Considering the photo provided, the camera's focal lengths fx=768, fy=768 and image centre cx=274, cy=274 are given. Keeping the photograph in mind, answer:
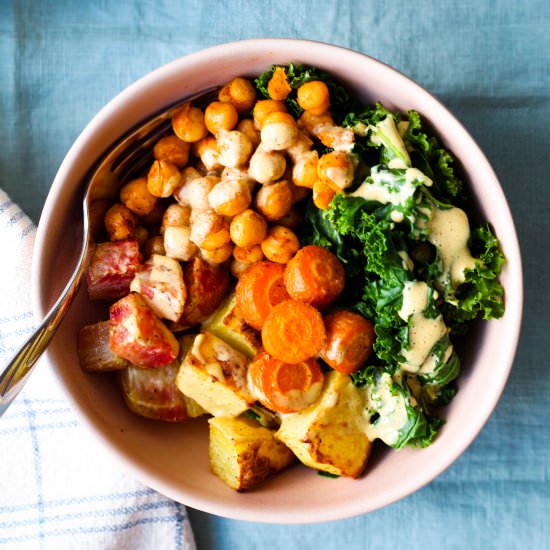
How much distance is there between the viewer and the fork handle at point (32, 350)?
1.50 metres

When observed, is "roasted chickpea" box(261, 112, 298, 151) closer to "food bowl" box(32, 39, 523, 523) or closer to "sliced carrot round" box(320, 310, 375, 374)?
"food bowl" box(32, 39, 523, 523)

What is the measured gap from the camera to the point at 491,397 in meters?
1.54

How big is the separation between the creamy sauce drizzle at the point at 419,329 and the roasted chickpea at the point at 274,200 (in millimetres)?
313

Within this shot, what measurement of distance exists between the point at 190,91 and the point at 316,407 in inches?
28.2

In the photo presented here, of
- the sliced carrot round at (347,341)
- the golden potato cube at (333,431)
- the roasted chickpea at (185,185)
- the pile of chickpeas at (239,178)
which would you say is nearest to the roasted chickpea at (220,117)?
the pile of chickpeas at (239,178)

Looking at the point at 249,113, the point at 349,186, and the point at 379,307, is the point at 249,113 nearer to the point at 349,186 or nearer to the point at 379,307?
the point at 349,186

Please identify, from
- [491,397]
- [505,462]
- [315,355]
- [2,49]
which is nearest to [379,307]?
[315,355]

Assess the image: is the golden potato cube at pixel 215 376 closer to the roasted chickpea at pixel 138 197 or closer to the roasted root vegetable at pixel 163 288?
the roasted root vegetable at pixel 163 288

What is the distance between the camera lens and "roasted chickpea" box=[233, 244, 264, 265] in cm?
164

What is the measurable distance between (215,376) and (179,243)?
0.97 feet

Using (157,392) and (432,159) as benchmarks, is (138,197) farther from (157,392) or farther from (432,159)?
(432,159)

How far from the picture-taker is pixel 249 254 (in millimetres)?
1646

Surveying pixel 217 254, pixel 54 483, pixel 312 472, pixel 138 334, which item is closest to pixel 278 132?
pixel 217 254

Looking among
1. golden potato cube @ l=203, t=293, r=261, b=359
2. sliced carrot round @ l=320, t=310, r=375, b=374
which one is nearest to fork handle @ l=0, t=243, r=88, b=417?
golden potato cube @ l=203, t=293, r=261, b=359
